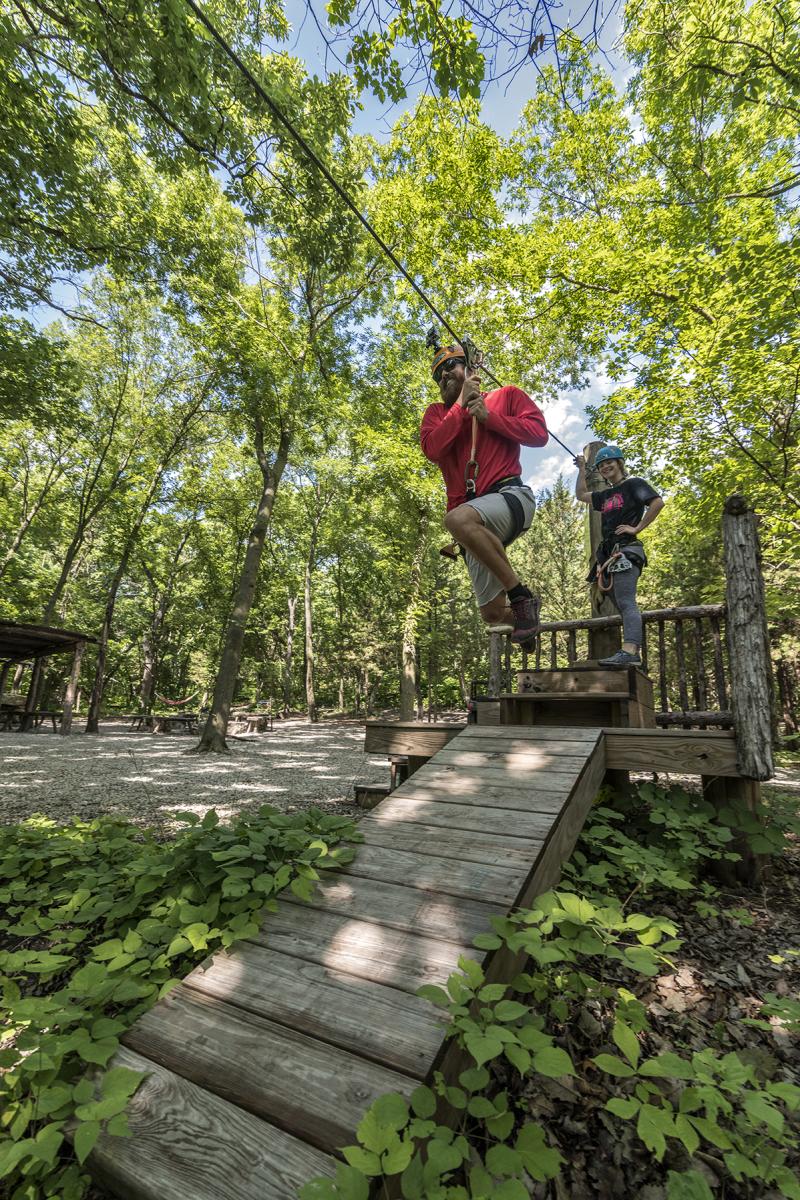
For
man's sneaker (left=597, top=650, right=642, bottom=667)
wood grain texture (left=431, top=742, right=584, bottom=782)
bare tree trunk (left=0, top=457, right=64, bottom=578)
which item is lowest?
wood grain texture (left=431, top=742, right=584, bottom=782)

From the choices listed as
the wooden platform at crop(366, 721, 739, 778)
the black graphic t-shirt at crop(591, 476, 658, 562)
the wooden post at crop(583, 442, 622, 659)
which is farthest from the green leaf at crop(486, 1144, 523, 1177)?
the wooden post at crop(583, 442, 622, 659)

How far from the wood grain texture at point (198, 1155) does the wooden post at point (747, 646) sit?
2.97m

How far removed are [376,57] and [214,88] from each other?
107 inches

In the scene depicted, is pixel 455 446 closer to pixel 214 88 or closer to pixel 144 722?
pixel 214 88

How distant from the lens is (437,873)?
6.33ft

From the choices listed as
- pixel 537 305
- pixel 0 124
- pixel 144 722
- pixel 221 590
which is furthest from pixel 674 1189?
pixel 221 590

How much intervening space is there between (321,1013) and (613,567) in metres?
4.04

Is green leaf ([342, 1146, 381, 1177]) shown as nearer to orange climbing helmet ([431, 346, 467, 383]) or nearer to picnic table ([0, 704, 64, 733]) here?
orange climbing helmet ([431, 346, 467, 383])

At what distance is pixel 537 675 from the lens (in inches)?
170

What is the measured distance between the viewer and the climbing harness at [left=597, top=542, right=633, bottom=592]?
4.36 metres

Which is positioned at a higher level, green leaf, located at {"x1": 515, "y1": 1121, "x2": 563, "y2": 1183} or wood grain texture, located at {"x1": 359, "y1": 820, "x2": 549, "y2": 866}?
wood grain texture, located at {"x1": 359, "y1": 820, "x2": 549, "y2": 866}

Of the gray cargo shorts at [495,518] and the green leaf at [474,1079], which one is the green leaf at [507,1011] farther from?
the gray cargo shorts at [495,518]

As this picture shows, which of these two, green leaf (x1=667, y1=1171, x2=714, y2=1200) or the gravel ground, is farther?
the gravel ground

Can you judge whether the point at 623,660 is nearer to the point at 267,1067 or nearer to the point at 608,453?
the point at 608,453
